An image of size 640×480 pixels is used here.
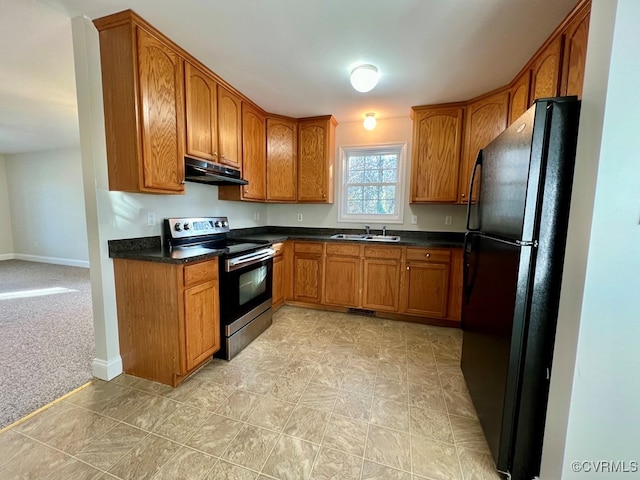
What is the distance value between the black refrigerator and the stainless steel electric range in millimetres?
1826

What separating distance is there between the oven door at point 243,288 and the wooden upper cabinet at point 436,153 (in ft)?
6.39

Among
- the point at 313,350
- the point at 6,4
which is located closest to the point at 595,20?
the point at 313,350

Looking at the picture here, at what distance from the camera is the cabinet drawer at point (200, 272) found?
1.80 m

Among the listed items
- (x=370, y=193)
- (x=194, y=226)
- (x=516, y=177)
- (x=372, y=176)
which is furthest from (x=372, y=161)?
(x=516, y=177)

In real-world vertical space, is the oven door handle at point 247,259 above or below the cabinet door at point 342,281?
above

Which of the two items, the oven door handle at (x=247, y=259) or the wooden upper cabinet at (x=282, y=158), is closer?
the oven door handle at (x=247, y=259)

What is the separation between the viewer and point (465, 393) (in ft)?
6.00

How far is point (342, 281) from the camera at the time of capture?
3227mm

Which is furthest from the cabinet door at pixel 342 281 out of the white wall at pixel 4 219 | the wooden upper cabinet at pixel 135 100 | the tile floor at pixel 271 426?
the white wall at pixel 4 219

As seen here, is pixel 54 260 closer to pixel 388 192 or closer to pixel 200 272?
pixel 200 272

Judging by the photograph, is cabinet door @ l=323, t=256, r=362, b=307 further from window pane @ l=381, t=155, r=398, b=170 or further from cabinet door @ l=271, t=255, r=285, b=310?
window pane @ l=381, t=155, r=398, b=170

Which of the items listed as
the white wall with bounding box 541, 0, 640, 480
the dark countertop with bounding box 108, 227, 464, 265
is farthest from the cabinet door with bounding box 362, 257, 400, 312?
the white wall with bounding box 541, 0, 640, 480

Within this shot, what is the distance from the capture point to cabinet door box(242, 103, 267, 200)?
2.94 m

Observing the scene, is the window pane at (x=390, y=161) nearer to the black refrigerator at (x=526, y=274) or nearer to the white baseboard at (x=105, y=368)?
the black refrigerator at (x=526, y=274)
